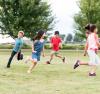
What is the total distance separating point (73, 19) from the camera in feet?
196

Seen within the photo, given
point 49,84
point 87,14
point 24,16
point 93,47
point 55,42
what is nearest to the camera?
point 49,84

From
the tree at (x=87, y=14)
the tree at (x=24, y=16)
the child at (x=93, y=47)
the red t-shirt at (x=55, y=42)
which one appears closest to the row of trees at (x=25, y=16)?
the tree at (x=24, y=16)

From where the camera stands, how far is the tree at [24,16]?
52.1 meters

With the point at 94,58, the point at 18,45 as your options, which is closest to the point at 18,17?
the point at 18,45

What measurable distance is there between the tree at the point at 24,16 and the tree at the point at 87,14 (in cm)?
575

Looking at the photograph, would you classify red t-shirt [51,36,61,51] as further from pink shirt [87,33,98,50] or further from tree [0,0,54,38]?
tree [0,0,54,38]

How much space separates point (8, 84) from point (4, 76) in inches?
91.4

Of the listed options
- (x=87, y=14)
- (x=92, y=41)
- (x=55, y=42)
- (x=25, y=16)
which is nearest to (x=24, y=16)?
(x=25, y=16)

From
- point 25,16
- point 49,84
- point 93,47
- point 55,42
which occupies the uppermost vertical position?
point 25,16

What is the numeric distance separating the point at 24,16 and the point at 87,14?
888 cm

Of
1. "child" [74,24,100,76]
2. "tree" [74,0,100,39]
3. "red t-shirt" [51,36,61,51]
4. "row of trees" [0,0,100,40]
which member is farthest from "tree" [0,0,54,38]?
"child" [74,24,100,76]

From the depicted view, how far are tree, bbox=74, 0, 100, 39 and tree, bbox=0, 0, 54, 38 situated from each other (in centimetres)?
575

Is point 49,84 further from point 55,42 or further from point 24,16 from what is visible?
point 24,16

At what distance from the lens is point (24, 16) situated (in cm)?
5253
